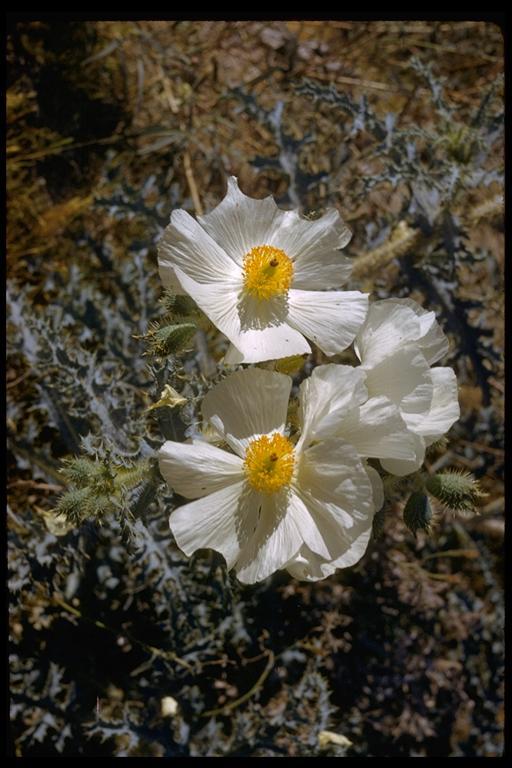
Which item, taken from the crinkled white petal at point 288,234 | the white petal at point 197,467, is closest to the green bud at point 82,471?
the white petal at point 197,467

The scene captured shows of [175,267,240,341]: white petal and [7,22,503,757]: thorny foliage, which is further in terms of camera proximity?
[7,22,503,757]: thorny foliage

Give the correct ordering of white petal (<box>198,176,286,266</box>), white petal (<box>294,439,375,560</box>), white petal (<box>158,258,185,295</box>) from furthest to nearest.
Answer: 1. white petal (<box>198,176,286,266</box>)
2. white petal (<box>158,258,185,295</box>)
3. white petal (<box>294,439,375,560</box>)

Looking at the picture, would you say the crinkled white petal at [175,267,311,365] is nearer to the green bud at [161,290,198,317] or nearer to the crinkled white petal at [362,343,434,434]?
the green bud at [161,290,198,317]

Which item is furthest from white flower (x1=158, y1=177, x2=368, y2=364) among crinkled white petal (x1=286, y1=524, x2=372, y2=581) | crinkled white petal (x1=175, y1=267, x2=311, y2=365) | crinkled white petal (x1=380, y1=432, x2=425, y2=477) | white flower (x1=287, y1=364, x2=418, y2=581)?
crinkled white petal (x1=286, y1=524, x2=372, y2=581)

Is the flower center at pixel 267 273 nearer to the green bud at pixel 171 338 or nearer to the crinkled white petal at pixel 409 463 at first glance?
the green bud at pixel 171 338

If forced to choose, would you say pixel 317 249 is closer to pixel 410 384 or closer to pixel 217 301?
pixel 217 301

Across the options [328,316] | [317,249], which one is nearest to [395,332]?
[328,316]

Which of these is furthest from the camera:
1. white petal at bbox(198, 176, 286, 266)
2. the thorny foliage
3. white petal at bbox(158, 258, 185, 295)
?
the thorny foliage
